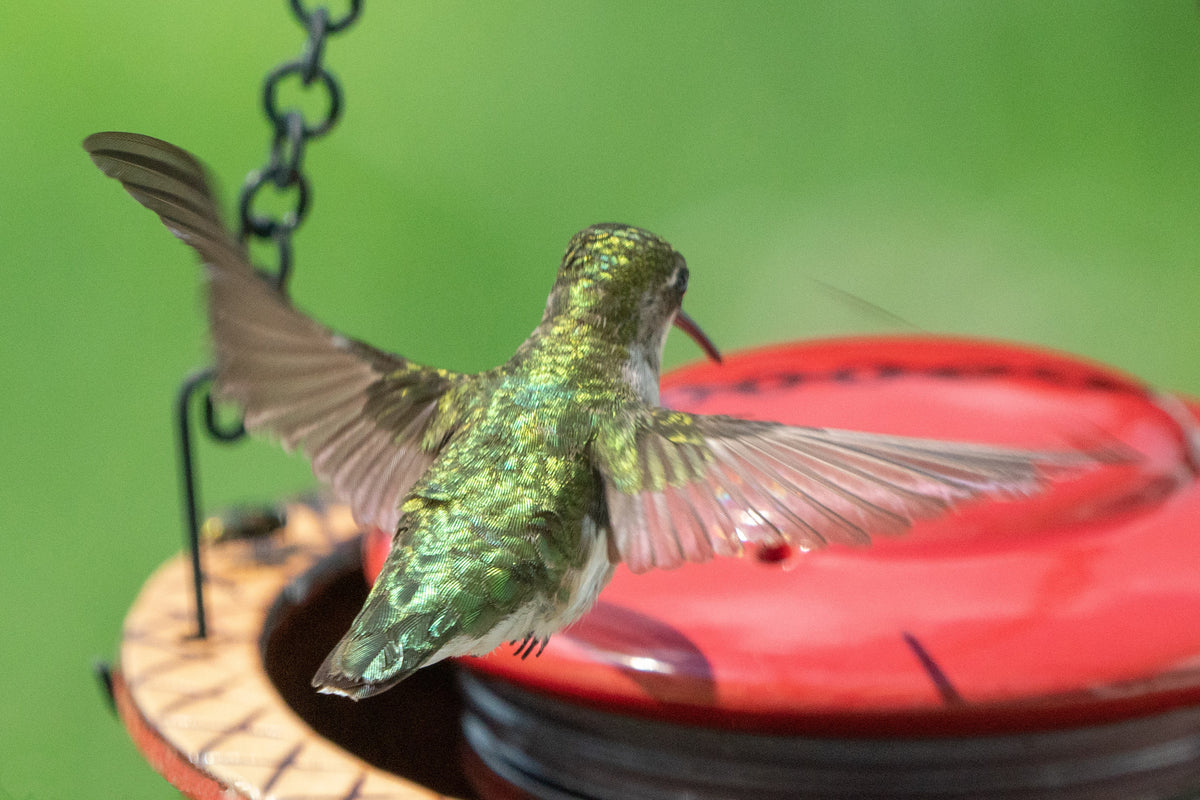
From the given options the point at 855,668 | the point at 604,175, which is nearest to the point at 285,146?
the point at 855,668

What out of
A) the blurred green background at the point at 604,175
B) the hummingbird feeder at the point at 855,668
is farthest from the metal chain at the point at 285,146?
the blurred green background at the point at 604,175

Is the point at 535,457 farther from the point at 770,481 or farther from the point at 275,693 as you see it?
the point at 275,693

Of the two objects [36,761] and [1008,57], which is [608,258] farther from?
[1008,57]

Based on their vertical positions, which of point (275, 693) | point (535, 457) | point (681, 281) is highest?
point (681, 281)

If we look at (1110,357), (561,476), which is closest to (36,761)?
(561,476)

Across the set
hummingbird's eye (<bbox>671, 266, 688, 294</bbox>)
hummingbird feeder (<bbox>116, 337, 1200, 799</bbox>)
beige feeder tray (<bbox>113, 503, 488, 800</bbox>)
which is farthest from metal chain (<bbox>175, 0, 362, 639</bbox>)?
hummingbird's eye (<bbox>671, 266, 688, 294</bbox>)

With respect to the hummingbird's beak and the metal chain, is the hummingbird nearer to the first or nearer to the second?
the hummingbird's beak
